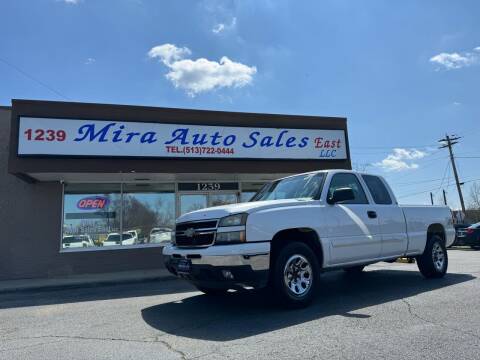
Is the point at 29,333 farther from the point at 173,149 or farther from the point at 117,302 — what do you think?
the point at 173,149

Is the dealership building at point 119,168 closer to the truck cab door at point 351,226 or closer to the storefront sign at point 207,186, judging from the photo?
the storefront sign at point 207,186

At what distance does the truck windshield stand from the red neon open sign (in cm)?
704

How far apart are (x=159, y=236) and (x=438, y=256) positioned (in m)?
8.31

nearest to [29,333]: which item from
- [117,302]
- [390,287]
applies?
[117,302]

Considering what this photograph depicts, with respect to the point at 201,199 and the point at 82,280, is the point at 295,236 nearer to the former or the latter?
the point at 82,280

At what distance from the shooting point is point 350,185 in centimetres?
759

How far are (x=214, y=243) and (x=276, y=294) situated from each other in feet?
3.73

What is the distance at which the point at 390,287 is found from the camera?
7914 millimetres

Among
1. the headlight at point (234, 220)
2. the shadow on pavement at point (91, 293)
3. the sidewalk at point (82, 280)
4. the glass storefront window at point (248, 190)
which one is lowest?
the shadow on pavement at point (91, 293)

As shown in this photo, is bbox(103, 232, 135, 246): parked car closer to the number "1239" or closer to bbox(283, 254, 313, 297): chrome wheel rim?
the number "1239"

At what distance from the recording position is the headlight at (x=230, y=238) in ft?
19.0

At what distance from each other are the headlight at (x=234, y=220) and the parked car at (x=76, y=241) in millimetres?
8313

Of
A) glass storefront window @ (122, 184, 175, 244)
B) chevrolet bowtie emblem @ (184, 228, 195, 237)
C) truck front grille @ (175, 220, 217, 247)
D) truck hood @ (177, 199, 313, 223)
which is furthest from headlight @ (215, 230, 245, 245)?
glass storefront window @ (122, 184, 175, 244)

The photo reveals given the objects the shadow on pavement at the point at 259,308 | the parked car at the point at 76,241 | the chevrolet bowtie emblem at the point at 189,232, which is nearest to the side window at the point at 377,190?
the shadow on pavement at the point at 259,308
